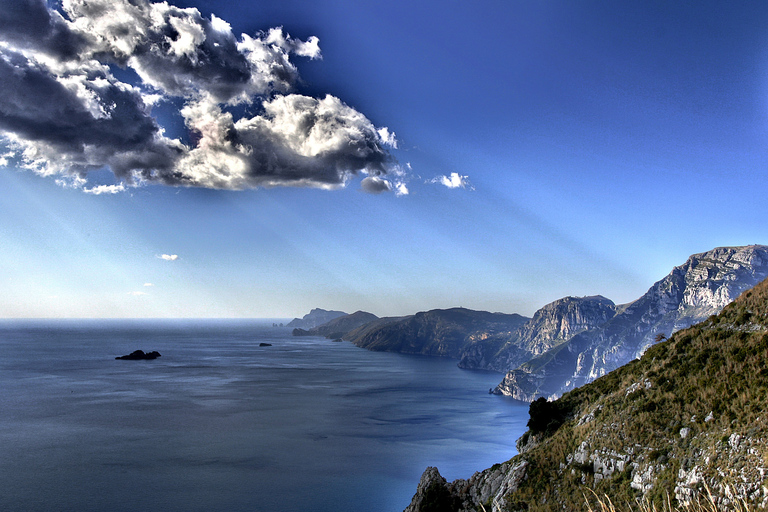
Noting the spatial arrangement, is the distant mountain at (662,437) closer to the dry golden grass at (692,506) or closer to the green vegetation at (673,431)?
the green vegetation at (673,431)

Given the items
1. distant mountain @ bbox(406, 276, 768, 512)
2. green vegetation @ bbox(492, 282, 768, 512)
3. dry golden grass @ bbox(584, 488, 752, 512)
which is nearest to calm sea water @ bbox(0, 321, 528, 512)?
distant mountain @ bbox(406, 276, 768, 512)

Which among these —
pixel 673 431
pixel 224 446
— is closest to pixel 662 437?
pixel 673 431

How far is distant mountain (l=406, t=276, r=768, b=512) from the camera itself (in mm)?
29531

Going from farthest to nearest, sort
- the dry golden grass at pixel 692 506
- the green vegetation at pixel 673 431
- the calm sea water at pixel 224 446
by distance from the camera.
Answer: the calm sea water at pixel 224 446, the green vegetation at pixel 673 431, the dry golden grass at pixel 692 506

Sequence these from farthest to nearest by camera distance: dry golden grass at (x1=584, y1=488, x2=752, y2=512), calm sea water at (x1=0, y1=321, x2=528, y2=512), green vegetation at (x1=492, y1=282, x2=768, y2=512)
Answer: calm sea water at (x1=0, y1=321, x2=528, y2=512)
green vegetation at (x1=492, y1=282, x2=768, y2=512)
dry golden grass at (x1=584, y1=488, x2=752, y2=512)

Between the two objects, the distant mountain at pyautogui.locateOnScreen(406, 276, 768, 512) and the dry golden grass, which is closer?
the dry golden grass

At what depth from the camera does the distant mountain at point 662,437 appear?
29.5 meters

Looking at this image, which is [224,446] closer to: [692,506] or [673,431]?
[673,431]

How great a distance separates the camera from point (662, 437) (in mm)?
34875

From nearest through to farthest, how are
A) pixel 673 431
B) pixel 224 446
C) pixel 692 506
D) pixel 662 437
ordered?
1. pixel 692 506
2. pixel 673 431
3. pixel 662 437
4. pixel 224 446

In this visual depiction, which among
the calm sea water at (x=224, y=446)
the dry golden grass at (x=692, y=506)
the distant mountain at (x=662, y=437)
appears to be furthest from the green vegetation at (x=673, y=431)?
the calm sea water at (x=224, y=446)

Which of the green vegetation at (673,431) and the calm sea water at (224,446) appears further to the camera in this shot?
the calm sea water at (224,446)

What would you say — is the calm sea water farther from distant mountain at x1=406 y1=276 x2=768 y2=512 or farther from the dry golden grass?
the dry golden grass

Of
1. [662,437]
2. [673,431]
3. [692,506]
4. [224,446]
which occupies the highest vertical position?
[692,506]
